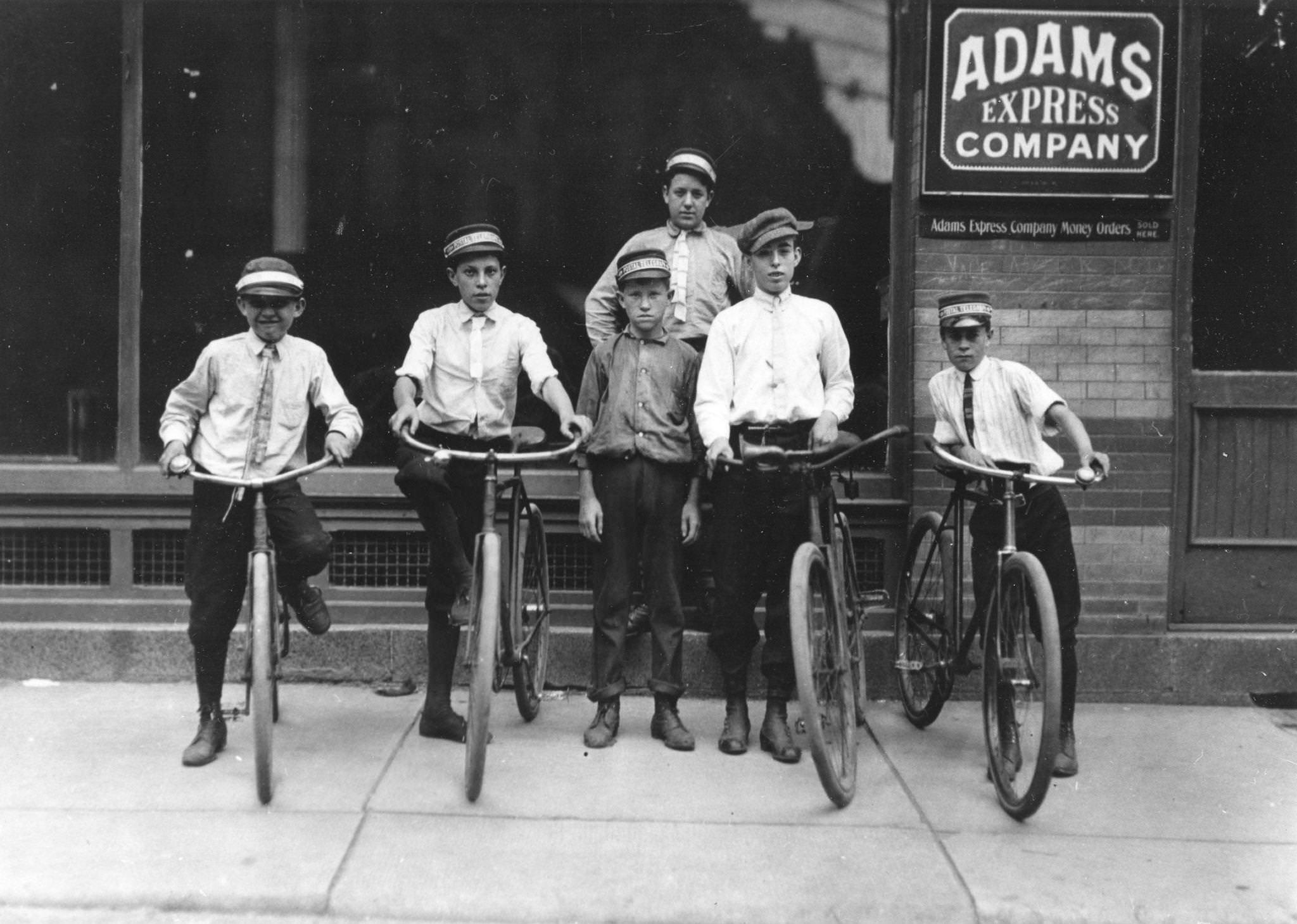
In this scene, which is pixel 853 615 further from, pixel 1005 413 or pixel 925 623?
pixel 1005 413

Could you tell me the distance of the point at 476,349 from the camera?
16.7 feet

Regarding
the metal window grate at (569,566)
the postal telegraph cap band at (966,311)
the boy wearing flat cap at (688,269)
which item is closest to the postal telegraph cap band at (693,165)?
the boy wearing flat cap at (688,269)

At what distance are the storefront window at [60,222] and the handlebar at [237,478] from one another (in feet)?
6.83

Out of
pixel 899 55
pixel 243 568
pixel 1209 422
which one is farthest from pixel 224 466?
pixel 1209 422

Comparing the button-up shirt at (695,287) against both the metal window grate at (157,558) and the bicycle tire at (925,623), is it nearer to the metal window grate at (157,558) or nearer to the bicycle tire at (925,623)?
the bicycle tire at (925,623)

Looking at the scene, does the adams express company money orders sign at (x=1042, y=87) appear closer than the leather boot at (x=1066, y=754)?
No

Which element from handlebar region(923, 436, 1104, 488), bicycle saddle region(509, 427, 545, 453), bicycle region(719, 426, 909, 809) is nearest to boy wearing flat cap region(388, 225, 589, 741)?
bicycle saddle region(509, 427, 545, 453)

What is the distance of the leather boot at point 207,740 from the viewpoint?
4781 millimetres

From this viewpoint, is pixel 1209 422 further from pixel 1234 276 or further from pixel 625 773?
pixel 625 773

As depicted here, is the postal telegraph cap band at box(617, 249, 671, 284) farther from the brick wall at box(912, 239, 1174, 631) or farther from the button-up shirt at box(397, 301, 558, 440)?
the brick wall at box(912, 239, 1174, 631)

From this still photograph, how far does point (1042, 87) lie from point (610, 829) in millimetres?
4081

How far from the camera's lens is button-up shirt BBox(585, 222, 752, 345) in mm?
5602

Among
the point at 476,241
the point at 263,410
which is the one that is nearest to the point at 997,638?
the point at 476,241

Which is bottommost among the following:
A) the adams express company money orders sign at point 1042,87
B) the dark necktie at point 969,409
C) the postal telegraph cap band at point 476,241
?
the dark necktie at point 969,409
